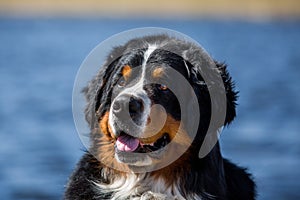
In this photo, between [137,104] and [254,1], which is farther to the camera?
[254,1]

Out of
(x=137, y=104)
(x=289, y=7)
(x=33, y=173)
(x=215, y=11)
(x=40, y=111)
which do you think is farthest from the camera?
(x=215, y=11)

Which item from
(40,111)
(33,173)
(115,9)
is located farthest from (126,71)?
(115,9)

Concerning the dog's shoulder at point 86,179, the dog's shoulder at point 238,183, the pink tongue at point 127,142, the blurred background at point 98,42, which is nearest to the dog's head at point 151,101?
the pink tongue at point 127,142

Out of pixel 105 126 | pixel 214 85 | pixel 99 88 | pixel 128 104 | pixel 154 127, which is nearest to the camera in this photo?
pixel 128 104

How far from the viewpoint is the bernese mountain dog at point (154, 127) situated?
5.84m

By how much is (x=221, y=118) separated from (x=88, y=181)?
1.24 m

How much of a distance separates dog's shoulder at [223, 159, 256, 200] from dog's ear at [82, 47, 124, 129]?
1.24 meters

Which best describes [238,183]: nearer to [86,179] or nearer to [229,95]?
[229,95]

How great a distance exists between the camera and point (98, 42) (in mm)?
37250

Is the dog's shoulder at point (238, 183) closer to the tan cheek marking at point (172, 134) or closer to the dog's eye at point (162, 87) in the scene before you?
the tan cheek marking at point (172, 134)

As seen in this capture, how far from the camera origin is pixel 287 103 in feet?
71.3

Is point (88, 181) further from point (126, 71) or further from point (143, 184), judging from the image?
point (126, 71)

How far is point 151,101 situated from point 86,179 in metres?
0.91

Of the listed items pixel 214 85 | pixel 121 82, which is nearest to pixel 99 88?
pixel 121 82
